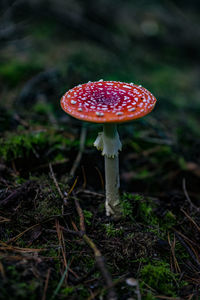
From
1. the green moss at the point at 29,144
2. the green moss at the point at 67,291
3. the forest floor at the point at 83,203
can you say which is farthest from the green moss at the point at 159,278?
the green moss at the point at 29,144

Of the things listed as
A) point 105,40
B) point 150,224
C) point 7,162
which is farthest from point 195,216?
point 105,40

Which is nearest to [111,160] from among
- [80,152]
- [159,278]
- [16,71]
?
[80,152]

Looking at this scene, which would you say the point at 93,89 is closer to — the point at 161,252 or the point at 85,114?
the point at 85,114

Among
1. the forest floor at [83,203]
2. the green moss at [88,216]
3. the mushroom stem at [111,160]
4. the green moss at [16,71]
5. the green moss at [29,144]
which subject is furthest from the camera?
the green moss at [16,71]

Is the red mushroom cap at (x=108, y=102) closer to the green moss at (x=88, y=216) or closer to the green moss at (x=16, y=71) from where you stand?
the green moss at (x=88, y=216)

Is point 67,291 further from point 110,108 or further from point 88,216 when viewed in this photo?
point 110,108
